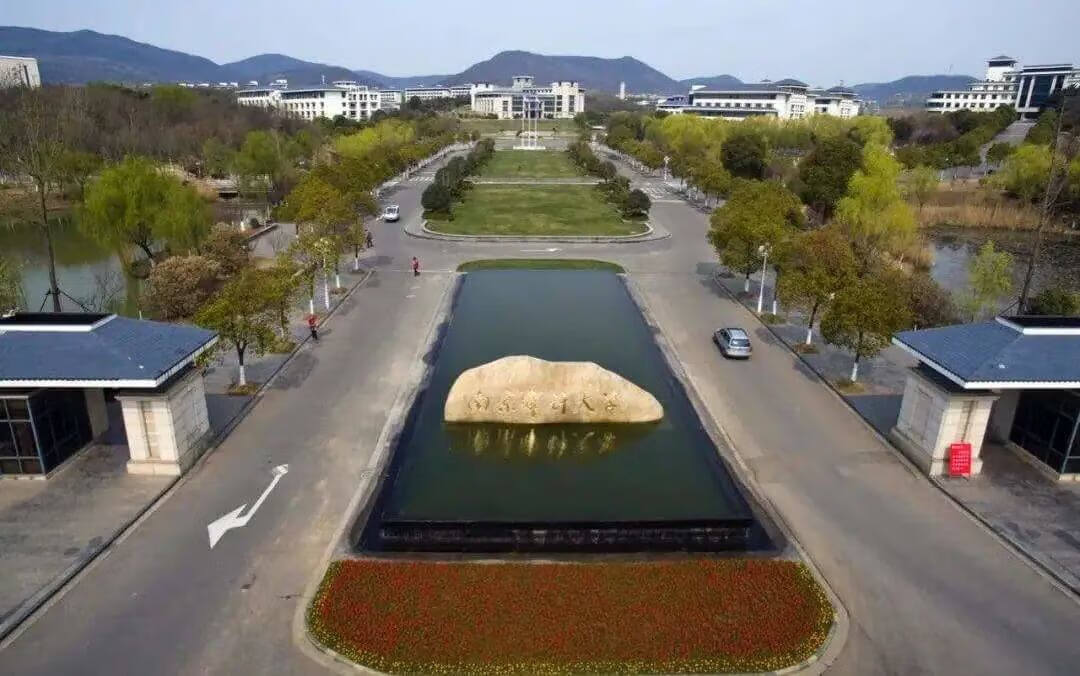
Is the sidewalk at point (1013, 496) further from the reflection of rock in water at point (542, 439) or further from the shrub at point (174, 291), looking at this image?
the shrub at point (174, 291)

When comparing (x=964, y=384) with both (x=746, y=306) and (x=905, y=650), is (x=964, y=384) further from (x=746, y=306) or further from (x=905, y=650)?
(x=746, y=306)

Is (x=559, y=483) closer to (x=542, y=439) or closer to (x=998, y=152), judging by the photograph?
(x=542, y=439)

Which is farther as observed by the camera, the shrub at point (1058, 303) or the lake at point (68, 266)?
the lake at point (68, 266)

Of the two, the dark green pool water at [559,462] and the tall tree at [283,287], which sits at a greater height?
the tall tree at [283,287]

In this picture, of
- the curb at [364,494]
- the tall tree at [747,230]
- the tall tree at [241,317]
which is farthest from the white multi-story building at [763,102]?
the tall tree at [241,317]

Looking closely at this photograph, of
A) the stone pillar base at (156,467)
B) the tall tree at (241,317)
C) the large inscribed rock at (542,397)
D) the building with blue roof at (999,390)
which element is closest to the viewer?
the building with blue roof at (999,390)

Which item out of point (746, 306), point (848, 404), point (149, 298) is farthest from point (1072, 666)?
point (149, 298)

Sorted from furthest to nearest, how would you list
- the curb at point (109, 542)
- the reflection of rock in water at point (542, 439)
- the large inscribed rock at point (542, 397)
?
the large inscribed rock at point (542, 397)
the reflection of rock in water at point (542, 439)
the curb at point (109, 542)

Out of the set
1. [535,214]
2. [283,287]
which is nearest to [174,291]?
[283,287]

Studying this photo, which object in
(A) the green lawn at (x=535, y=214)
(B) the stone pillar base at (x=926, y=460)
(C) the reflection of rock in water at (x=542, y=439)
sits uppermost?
(A) the green lawn at (x=535, y=214)
